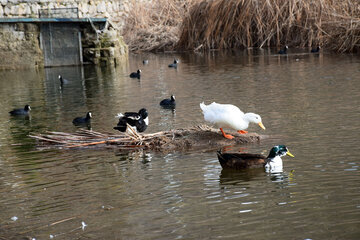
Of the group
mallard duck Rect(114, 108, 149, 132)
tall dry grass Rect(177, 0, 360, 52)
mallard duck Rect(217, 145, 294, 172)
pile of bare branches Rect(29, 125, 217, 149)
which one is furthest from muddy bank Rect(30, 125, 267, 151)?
tall dry grass Rect(177, 0, 360, 52)

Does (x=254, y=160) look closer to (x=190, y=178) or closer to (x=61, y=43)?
(x=190, y=178)

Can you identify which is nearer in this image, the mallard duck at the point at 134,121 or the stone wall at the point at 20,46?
the mallard duck at the point at 134,121

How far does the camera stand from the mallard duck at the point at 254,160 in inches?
330

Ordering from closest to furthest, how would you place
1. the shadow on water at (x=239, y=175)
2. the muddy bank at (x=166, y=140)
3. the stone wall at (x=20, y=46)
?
the shadow on water at (x=239, y=175)
the muddy bank at (x=166, y=140)
the stone wall at (x=20, y=46)

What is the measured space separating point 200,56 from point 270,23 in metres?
3.79

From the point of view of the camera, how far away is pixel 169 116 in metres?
13.4

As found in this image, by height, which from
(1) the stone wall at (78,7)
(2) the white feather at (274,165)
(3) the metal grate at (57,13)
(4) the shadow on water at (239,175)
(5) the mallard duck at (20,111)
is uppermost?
(1) the stone wall at (78,7)

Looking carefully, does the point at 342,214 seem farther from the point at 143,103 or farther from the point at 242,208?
the point at 143,103

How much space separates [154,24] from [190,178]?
91.7ft

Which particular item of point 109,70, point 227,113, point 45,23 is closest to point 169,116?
point 227,113

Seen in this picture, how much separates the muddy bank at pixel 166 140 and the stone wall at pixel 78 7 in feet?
64.1

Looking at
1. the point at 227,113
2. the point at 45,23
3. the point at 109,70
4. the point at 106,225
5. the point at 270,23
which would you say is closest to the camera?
the point at 106,225

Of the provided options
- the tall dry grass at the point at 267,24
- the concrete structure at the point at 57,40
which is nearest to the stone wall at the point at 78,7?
the concrete structure at the point at 57,40

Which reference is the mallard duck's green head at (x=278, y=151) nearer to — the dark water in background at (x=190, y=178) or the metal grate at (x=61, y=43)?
the dark water in background at (x=190, y=178)
